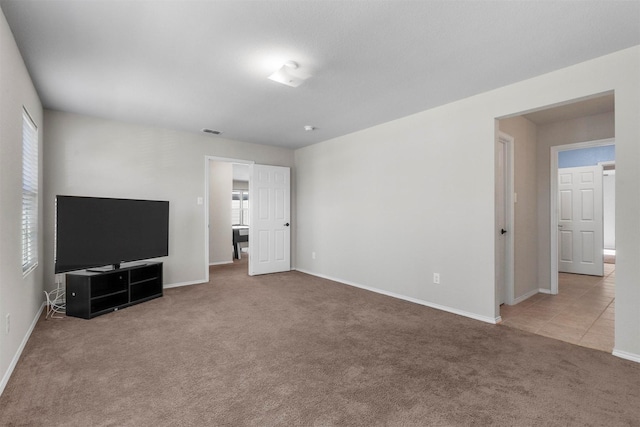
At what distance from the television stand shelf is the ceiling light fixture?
2.91m

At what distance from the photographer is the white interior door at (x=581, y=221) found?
5.27 meters

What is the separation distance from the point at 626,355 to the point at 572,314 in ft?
3.64

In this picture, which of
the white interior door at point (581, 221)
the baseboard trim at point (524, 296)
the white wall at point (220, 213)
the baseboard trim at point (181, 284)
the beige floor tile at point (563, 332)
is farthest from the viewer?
the white wall at point (220, 213)

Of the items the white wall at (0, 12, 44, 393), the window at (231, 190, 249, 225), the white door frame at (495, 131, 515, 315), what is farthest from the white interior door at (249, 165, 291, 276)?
the window at (231, 190, 249, 225)

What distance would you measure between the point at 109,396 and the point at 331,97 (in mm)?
3175

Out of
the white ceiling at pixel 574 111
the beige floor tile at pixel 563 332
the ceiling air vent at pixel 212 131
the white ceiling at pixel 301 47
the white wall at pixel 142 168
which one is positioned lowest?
the beige floor tile at pixel 563 332

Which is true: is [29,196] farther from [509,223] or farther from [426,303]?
[509,223]

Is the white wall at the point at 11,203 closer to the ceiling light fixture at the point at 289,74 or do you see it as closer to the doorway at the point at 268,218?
the ceiling light fixture at the point at 289,74

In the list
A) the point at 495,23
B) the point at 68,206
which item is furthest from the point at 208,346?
the point at 495,23

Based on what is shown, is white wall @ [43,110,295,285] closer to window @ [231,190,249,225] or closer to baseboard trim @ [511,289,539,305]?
baseboard trim @ [511,289,539,305]

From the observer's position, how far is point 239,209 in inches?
423

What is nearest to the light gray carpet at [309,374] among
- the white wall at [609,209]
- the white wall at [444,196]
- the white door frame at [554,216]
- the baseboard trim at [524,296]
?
the white wall at [444,196]

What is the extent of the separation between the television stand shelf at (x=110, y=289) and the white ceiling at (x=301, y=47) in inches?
78.9

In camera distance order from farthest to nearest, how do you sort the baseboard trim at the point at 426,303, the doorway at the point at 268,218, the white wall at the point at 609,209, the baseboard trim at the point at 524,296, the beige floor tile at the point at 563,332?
1. the white wall at the point at 609,209
2. the doorway at the point at 268,218
3. the baseboard trim at the point at 524,296
4. the baseboard trim at the point at 426,303
5. the beige floor tile at the point at 563,332
